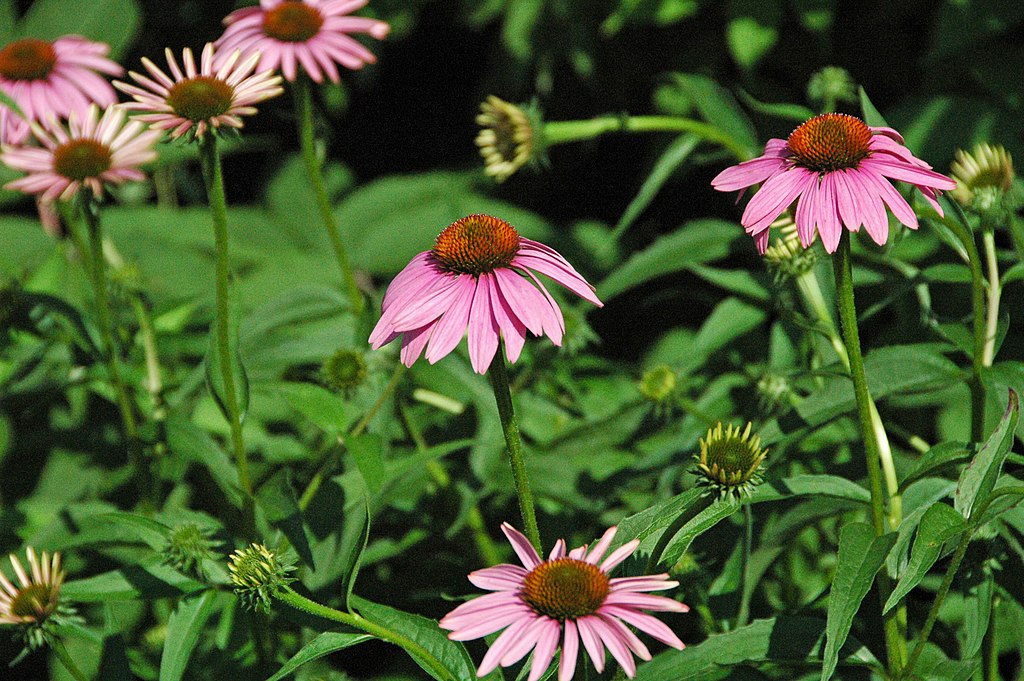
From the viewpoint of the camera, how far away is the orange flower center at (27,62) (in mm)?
A: 1541

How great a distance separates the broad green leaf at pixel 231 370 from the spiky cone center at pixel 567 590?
1.68 feet

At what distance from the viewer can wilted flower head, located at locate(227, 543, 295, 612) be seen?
0.88 m

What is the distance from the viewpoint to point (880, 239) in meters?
0.82

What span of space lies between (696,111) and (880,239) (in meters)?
1.18

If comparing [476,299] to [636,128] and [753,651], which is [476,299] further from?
[636,128]

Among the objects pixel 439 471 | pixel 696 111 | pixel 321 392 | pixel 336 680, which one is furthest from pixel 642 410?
pixel 696 111

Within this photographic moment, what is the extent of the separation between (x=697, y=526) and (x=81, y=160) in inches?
36.9

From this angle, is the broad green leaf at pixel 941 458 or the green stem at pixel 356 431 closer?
the broad green leaf at pixel 941 458

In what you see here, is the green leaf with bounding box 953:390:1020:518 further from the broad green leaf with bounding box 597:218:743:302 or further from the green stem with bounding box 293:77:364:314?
the green stem with bounding box 293:77:364:314

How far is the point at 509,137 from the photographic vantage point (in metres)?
1.53

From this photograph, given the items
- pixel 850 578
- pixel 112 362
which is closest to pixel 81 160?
pixel 112 362

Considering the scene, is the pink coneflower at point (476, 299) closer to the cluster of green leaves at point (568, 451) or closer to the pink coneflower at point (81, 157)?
the cluster of green leaves at point (568, 451)

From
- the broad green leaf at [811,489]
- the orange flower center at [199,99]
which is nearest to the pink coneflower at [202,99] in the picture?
the orange flower center at [199,99]

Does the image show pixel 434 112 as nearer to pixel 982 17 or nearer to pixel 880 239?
pixel 982 17
